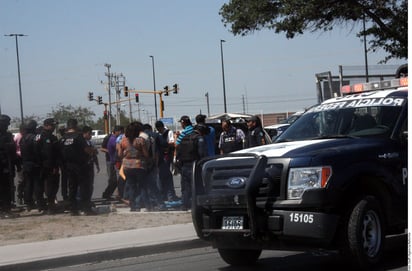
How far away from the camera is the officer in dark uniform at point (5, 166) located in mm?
12438

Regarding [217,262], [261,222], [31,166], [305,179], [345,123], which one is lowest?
[217,262]

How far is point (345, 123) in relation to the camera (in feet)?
26.5

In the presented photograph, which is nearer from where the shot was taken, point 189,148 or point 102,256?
point 102,256

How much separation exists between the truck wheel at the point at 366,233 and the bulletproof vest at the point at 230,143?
6.07 m

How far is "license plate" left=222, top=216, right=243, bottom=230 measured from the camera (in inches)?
275

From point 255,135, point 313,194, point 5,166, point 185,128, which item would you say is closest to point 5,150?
point 5,166

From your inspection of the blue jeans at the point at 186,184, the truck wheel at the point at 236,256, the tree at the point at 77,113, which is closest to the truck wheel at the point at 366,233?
the truck wheel at the point at 236,256

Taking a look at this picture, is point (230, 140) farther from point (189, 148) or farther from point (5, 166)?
point (5, 166)

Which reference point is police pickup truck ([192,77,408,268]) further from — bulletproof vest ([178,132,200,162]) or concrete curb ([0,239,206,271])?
bulletproof vest ([178,132,200,162])

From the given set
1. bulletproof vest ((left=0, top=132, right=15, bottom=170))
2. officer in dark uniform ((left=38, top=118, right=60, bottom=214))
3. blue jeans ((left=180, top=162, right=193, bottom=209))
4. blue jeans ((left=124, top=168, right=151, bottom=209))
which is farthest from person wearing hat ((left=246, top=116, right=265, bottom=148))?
bulletproof vest ((left=0, top=132, right=15, bottom=170))

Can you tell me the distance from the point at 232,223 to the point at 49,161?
252 inches

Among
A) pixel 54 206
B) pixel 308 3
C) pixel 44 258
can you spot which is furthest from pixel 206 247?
pixel 308 3

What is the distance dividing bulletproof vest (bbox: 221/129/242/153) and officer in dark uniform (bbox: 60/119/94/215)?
2.67 meters

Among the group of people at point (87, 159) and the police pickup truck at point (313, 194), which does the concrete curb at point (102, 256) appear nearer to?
the police pickup truck at point (313, 194)
